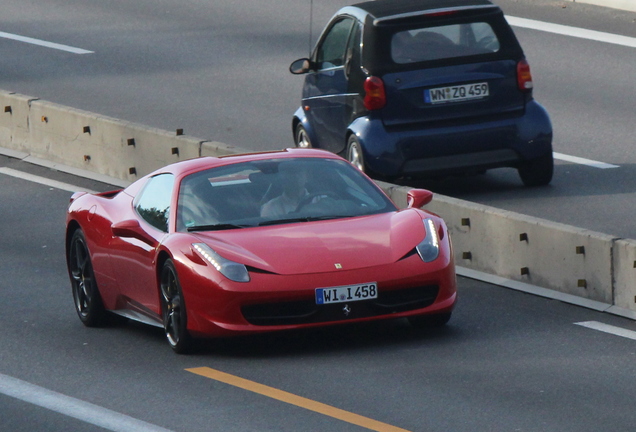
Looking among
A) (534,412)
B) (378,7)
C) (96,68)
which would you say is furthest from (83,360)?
(96,68)

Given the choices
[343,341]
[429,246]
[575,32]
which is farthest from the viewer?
[575,32]

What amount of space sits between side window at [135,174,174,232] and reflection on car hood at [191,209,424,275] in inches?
24.2

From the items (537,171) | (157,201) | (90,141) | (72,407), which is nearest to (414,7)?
(537,171)

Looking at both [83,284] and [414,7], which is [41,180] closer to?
[414,7]

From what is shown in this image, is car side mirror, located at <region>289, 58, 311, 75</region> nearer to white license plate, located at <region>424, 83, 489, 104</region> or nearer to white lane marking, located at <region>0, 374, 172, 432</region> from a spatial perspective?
white license plate, located at <region>424, 83, 489, 104</region>

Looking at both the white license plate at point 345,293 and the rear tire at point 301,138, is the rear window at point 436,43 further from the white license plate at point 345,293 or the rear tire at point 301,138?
the white license plate at point 345,293

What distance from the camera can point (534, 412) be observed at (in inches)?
320

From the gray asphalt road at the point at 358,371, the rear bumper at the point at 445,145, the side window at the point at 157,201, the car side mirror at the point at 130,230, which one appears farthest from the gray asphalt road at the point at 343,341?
the side window at the point at 157,201

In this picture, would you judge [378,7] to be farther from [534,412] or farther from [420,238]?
[534,412]

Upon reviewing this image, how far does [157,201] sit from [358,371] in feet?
7.57

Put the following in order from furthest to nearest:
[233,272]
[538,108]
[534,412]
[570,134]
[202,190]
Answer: [570,134] → [538,108] → [202,190] → [233,272] → [534,412]

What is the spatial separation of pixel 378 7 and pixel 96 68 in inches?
363

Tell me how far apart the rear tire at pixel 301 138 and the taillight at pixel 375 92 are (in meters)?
1.68

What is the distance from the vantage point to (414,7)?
14.9m
